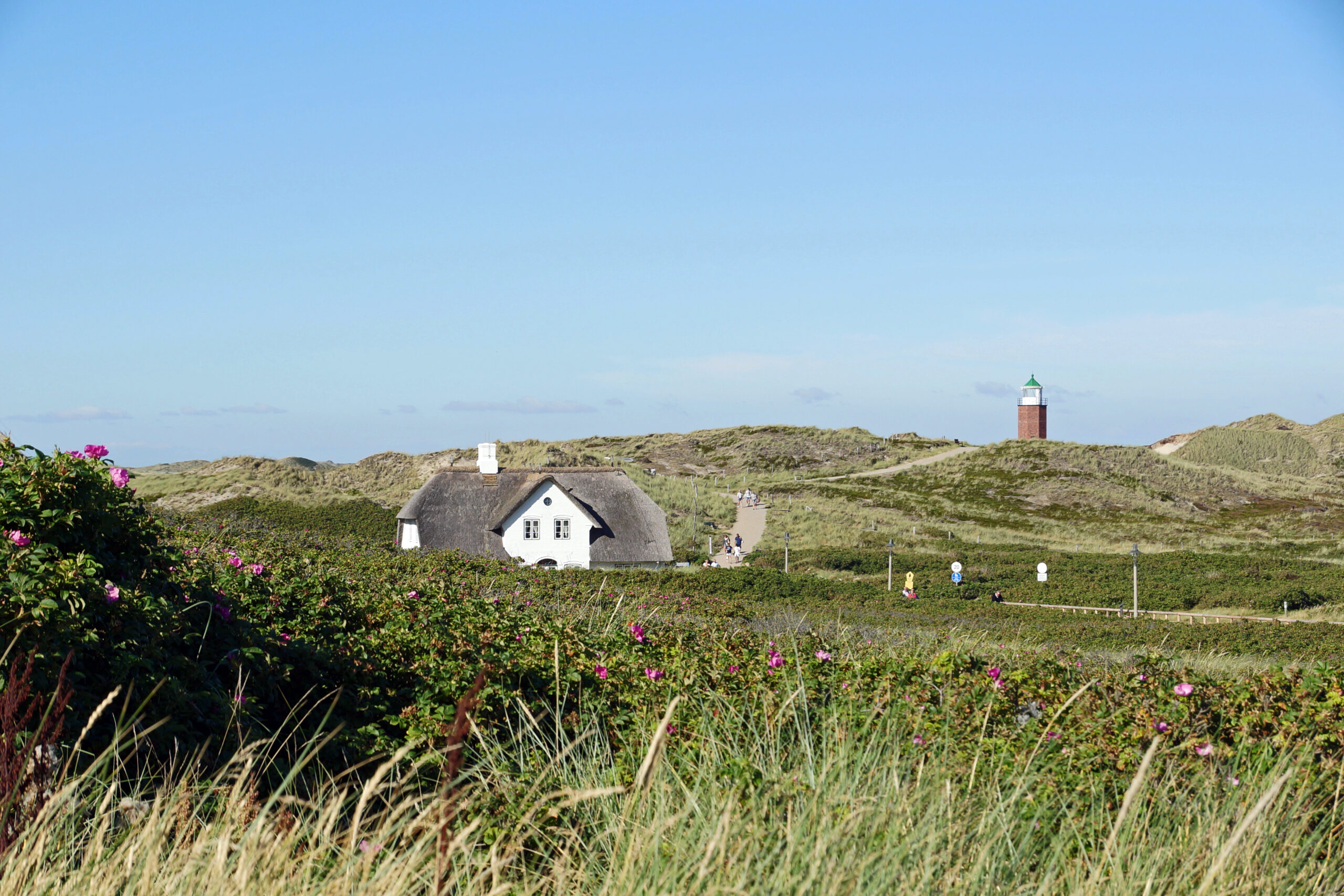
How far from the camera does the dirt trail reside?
39.0m

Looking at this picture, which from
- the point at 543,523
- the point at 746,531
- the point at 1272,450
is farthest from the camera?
the point at 1272,450

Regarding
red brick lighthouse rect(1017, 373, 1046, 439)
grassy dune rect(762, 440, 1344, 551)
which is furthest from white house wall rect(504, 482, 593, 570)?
red brick lighthouse rect(1017, 373, 1046, 439)

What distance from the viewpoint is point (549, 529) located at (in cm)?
3161

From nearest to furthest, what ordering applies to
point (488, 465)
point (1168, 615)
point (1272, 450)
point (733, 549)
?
point (1168, 615)
point (488, 465)
point (733, 549)
point (1272, 450)

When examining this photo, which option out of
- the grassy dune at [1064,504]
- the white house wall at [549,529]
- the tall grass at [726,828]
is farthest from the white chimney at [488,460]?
the tall grass at [726,828]

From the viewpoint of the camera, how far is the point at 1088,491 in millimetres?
60594

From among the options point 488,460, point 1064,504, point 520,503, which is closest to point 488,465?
point 488,460

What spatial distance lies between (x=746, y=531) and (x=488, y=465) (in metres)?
15.6

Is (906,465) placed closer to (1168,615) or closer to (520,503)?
(520,503)

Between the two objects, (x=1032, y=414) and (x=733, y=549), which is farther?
(x=1032, y=414)

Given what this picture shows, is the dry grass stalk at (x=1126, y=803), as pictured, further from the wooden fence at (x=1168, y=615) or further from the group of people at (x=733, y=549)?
the group of people at (x=733, y=549)

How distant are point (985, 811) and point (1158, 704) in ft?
8.06

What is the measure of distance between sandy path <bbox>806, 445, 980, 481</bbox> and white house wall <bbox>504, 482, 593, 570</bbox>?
34428 mm

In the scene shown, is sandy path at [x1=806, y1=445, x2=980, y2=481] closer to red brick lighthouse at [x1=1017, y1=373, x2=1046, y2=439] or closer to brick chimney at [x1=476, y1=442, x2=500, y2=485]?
red brick lighthouse at [x1=1017, y1=373, x2=1046, y2=439]
